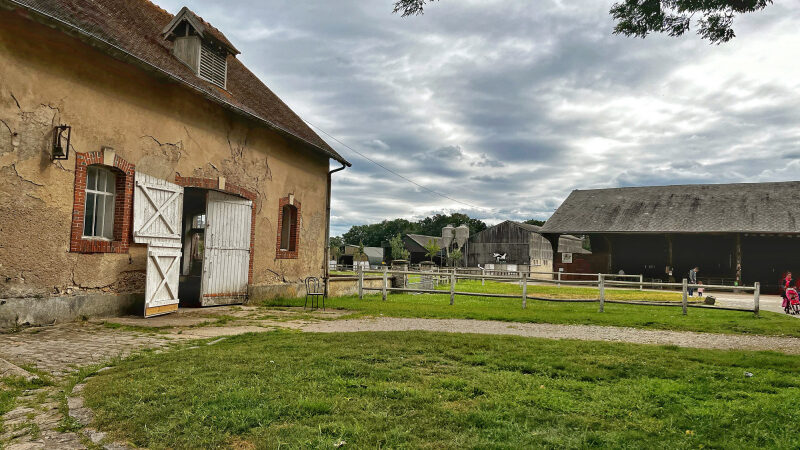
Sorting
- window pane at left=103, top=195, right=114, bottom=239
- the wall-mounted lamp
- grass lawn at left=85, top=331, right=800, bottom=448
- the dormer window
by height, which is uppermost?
the dormer window

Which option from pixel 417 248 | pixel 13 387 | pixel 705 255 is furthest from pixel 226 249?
pixel 417 248

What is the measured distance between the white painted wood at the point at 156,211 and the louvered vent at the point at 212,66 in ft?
10.6

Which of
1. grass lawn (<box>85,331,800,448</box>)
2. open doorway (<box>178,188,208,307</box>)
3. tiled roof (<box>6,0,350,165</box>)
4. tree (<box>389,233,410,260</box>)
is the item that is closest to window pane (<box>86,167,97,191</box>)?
tiled roof (<box>6,0,350,165</box>)

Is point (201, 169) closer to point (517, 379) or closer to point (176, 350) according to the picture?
point (176, 350)

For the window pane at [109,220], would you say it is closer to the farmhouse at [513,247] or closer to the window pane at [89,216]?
the window pane at [89,216]

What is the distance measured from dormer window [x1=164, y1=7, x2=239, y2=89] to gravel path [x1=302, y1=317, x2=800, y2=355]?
6.98 m

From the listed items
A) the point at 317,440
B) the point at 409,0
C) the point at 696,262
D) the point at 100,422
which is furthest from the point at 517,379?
the point at 696,262

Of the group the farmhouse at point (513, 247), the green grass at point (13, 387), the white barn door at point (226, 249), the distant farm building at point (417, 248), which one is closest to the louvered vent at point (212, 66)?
the white barn door at point (226, 249)

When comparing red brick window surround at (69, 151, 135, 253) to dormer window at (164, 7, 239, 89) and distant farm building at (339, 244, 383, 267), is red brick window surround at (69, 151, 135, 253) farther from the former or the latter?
distant farm building at (339, 244, 383, 267)

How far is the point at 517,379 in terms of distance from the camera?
4754mm

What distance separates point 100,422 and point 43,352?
3.10 metres

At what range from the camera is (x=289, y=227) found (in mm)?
14633

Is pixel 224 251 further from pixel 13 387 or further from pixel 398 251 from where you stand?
pixel 398 251

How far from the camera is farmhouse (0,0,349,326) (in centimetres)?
746
